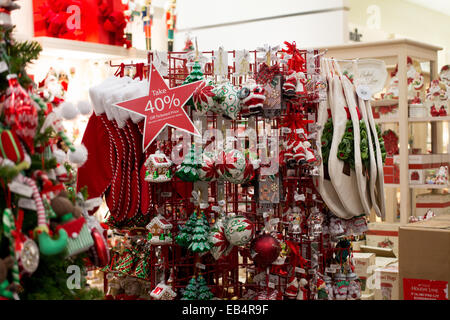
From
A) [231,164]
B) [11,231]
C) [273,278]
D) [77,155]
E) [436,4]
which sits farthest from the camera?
[436,4]

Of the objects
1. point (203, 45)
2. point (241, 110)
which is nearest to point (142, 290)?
point (241, 110)

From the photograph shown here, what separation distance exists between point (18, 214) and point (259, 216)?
A: 5.28 ft

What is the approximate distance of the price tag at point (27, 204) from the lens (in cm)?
157

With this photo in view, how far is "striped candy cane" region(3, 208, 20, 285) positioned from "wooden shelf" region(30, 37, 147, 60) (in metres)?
2.93

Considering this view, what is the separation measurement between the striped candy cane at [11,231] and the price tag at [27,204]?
0.05 m

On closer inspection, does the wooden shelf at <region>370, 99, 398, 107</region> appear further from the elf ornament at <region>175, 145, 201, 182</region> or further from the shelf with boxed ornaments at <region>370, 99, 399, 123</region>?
the elf ornament at <region>175, 145, 201, 182</region>

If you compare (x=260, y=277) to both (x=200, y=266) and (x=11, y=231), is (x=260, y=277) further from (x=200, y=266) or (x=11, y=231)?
(x=11, y=231)

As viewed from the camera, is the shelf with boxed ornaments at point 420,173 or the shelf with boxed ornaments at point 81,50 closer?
the shelf with boxed ornaments at point 81,50

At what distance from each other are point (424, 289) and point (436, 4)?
222 inches

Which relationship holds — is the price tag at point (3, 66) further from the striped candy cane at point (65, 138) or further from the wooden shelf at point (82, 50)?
the wooden shelf at point (82, 50)

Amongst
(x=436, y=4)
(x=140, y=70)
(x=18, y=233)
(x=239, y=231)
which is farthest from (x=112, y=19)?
(x=436, y=4)

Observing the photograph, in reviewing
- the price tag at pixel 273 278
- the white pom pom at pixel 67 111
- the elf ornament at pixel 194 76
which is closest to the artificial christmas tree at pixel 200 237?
the price tag at pixel 273 278

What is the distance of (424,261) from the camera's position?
7.80 ft
